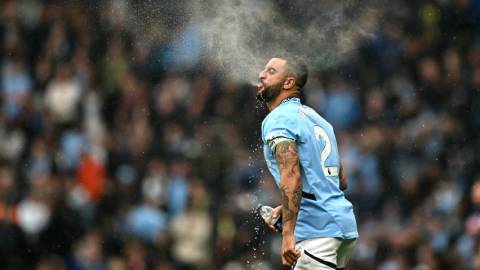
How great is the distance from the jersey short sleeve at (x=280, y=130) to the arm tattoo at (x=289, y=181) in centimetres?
6

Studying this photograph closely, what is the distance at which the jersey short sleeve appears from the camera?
6.75m

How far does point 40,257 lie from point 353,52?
4916 mm

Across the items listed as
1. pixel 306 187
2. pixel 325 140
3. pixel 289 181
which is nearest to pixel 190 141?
pixel 325 140

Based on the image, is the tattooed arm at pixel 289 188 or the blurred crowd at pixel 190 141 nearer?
the tattooed arm at pixel 289 188

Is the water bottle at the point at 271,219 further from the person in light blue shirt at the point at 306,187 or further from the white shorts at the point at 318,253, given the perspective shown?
the white shorts at the point at 318,253

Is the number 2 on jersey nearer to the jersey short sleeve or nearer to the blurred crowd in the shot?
the jersey short sleeve

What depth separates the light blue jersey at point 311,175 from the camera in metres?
6.83

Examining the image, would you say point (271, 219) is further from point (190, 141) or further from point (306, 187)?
point (190, 141)

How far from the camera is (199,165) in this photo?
573 inches

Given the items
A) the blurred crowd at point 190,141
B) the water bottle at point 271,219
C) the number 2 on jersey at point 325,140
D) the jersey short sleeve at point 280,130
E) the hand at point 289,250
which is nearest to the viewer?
the hand at point 289,250

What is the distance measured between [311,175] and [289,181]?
0.23 meters

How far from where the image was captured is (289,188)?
6684 mm

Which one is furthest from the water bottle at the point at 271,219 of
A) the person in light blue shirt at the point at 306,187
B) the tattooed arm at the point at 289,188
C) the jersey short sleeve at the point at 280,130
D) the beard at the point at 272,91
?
the beard at the point at 272,91

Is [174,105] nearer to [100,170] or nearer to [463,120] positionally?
[100,170]
